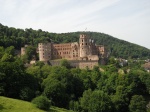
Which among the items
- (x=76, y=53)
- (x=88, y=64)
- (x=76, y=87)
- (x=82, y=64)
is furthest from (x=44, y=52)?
(x=76, y=87)

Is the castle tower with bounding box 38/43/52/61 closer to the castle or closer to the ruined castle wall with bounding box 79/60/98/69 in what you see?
the castle

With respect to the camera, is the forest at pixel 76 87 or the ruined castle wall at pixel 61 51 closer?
the forest at pixel 76 87

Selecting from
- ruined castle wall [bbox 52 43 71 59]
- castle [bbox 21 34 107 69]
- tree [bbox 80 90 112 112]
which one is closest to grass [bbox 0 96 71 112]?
tree [bbox 80 90 112 112]

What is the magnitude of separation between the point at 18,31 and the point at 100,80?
8240 centimetres

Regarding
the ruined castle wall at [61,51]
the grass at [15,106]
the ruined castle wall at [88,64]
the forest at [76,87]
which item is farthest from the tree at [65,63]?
the grass at [15,106]

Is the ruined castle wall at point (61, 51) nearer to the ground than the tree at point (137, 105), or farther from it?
farther from it

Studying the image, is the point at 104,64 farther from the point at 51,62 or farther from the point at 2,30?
the point at 2,30

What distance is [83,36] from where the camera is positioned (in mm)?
118188

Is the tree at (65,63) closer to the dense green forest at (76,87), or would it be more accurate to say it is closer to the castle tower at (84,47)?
the castle tower at (84,47)

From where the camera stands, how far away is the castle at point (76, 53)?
366ft

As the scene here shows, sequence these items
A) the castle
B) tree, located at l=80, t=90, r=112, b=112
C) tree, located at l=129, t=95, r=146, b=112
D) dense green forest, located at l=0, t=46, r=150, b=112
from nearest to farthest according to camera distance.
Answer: dense green forest, located at l=0, t=46, r=150, b=112 → tree, located at l=80, t=90, r=112, b=112 → tree, located at l=129, t=95, r=146, b=112 → the castle

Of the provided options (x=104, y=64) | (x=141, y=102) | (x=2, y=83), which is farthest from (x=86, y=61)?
(x=2, y=83)

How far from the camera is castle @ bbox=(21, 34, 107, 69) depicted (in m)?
111

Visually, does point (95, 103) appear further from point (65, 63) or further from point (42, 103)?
point (65, 63)
